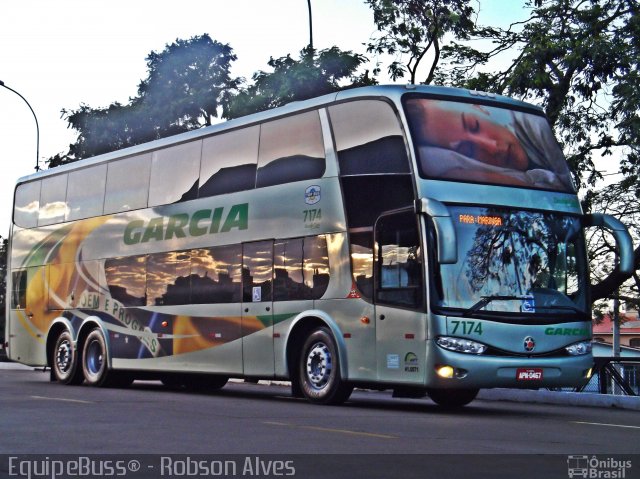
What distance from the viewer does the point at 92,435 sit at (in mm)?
10711

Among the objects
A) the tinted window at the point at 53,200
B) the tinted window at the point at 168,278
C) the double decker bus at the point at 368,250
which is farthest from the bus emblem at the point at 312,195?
the tinted window at the point at 53,200

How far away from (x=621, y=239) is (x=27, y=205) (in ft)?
47.2

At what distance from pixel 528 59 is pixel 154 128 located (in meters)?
20.8

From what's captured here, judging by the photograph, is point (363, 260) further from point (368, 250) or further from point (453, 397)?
point (453, 397)

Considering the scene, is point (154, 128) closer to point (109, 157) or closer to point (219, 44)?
point (219, 44)

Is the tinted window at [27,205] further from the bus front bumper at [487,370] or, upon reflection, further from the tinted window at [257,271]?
the bus front bumper at [487,370]

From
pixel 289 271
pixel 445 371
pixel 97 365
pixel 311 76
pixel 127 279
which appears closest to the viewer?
pixel 445 371

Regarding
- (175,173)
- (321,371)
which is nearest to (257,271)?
(321,371)

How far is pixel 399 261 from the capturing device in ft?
51.5

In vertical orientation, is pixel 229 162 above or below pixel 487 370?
above

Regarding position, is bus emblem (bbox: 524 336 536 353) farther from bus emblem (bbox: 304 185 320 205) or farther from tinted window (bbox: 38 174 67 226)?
tinted window (bbox: 38 174 67 226)
